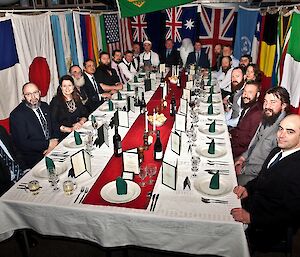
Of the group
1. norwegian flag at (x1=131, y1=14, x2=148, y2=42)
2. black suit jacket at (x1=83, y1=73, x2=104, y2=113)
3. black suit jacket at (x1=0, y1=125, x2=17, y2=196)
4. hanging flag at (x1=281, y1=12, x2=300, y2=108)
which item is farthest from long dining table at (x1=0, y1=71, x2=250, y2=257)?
norwegian flag at (x1=131, y1=14, x2=148, y2=42)

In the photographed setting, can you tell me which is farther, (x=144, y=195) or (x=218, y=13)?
(x=218, y=13)

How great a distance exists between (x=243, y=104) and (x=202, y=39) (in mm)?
7043

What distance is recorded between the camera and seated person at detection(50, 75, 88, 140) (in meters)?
4.12

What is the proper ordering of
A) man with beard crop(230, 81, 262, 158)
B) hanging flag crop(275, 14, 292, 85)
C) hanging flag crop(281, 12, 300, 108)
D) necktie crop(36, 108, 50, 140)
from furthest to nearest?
hanging flag crop(275, 14, 292, 85) < hanging flag crop(281, 12, 300, 108) < necktie crop(36, 108, 50, 140) < man with beard crop(230, 81, 262, 158)

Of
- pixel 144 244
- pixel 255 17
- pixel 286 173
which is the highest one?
pixel 255 17

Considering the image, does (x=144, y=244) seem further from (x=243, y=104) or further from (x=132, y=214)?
(x=243, y=104)

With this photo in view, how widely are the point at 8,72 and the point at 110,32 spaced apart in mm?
5034

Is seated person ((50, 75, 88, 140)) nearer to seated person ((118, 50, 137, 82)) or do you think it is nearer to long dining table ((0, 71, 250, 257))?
long dining table ((0, 71, 250, 257))

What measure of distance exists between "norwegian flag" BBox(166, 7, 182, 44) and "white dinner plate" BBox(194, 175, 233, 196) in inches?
350

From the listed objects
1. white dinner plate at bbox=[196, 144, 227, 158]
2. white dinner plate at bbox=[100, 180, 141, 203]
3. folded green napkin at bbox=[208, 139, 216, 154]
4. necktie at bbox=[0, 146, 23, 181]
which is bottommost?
necktie at bbox=[0, 146, 23, 181]

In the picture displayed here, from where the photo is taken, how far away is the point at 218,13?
32.5 feet

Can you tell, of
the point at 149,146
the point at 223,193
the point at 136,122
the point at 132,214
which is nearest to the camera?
the point at 132,214

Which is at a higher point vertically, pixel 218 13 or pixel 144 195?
pixel 218 13

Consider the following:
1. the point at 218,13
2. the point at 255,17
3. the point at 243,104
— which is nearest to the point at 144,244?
the point at 243,104
